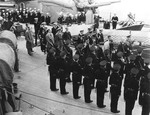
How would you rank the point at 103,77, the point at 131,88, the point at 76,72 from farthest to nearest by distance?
the point at 76,72 < the point at 103,77 < the point at 131,88

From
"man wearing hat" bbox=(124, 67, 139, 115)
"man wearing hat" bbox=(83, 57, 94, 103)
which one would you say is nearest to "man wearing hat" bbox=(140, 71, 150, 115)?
"man wearing hat" bbox=(124, 67, 139, 115)

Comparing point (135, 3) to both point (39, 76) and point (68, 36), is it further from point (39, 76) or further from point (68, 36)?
point (39, 76)

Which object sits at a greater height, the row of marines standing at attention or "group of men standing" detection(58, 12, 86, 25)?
"group of men standing" detection(58, 12, 86, 25)

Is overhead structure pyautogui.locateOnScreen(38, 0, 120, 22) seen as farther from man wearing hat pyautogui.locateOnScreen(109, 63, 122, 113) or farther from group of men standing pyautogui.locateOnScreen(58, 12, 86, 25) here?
man wearing hat pyautogui.locateOnScreen(109, 63, 122, 113)

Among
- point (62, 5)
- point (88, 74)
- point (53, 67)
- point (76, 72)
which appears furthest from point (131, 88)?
point (62, 5)

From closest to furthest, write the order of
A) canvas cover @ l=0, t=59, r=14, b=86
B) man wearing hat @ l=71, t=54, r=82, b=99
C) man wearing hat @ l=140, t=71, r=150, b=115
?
canvas cover @ l=0, t=59, r=14, b=86 → man wearing hat @ l=140, t=71, r=150, b=115 → man wearing hat @ l=71, t=54, r=82, b=99

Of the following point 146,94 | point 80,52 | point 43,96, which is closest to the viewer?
point 146,94

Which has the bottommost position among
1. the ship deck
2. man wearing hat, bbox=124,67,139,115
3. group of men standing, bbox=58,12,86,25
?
the ship deck

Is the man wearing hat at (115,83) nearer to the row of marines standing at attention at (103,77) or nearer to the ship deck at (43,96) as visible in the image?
the row of marines standing at attention at (103,77)

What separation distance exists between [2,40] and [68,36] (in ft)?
15.7

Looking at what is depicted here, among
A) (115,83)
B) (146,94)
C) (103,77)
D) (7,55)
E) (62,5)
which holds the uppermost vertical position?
(62,5)

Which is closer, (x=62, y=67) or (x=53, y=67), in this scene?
(x=62, y=67)

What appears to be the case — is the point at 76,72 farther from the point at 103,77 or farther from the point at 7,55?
the point at 7,55

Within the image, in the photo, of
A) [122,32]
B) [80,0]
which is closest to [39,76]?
[122,32]
